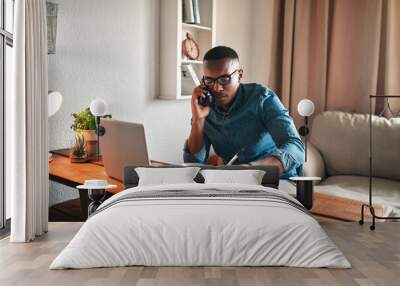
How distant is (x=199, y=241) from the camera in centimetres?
322

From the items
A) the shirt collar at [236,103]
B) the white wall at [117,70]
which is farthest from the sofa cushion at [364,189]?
the white wall at [117,70]

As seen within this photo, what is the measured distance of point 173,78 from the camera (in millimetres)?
4566

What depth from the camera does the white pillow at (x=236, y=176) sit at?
14.0 feet

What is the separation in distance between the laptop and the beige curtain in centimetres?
124

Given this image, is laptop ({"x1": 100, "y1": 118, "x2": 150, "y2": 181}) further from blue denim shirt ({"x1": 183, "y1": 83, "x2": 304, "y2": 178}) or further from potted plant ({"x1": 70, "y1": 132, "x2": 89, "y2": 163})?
blue denim shirt ({"x1": 183, "y1": 83, "x2": 304, "y2": 178})

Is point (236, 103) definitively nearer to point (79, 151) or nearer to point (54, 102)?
point (79, 151)

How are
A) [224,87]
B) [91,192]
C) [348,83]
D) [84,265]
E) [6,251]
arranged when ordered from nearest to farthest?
[84,265] < [6,251] < [91,192] < [224,87] < [348,83]

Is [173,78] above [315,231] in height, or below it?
above

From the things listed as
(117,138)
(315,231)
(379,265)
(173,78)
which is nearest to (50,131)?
(117,138)

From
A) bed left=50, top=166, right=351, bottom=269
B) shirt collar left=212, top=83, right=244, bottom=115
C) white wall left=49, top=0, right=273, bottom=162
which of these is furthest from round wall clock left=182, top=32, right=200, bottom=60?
bed left=50, top=166, right=351, bottom=269

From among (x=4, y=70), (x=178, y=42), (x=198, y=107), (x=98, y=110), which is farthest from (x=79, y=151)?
(x=178, y=42)

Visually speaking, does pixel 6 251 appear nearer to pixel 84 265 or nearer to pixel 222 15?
pixel 84 265

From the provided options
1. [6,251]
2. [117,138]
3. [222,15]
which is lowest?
[6,251]

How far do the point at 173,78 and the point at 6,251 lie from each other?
1.79m
